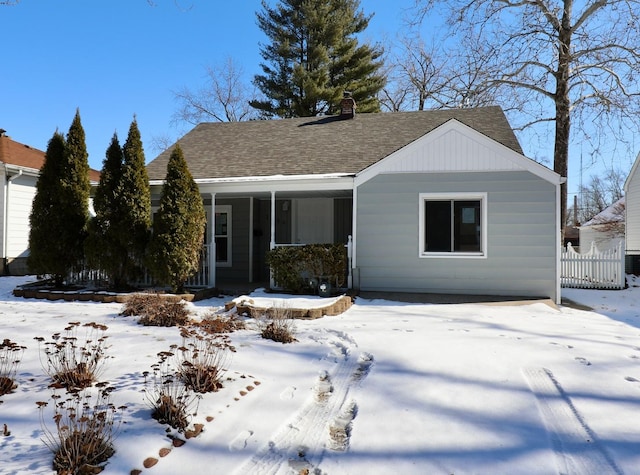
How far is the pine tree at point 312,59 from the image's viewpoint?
951 inches

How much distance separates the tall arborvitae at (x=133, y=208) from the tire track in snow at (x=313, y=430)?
6.26 m

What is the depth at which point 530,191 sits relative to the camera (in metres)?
8.83

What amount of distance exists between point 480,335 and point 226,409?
3.68 m

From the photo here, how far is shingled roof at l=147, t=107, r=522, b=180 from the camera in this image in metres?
10.8

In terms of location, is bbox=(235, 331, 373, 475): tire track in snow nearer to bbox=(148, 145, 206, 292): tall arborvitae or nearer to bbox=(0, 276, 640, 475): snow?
bbox=(0, 276, 640, 475): snow

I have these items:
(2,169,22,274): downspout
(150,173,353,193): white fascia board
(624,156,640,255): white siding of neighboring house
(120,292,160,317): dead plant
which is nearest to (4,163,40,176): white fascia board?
(2,169,22,274): downspout

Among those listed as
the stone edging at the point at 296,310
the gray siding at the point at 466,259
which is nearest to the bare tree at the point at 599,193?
the gray siding at the point at 466,259

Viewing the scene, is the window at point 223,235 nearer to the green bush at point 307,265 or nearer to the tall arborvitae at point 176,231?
the tall arborvitae at point 176,231

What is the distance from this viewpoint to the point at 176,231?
859cm

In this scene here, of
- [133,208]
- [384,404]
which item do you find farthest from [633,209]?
[384,404]

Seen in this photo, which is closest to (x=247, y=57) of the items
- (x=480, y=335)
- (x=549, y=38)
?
(x=549, y=38)

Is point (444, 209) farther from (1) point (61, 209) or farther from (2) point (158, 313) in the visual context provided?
(1) point (61, 209)

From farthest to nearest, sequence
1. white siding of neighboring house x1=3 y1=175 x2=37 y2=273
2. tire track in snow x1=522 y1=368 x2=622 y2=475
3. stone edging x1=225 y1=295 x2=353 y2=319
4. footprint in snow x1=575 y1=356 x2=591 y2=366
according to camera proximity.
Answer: white siding of neighboring house x1=3 y1=175 x2=37 y2=273 → stone edging x1=225 y1=295 x2=353 y2=319 → footprint in snow x1=575 y1=356 x2=591 y2=366 → tire track in snow x1=522 y1=368 x2=622 y2=475

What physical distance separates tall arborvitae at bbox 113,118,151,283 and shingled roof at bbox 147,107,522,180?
5.86 feet
